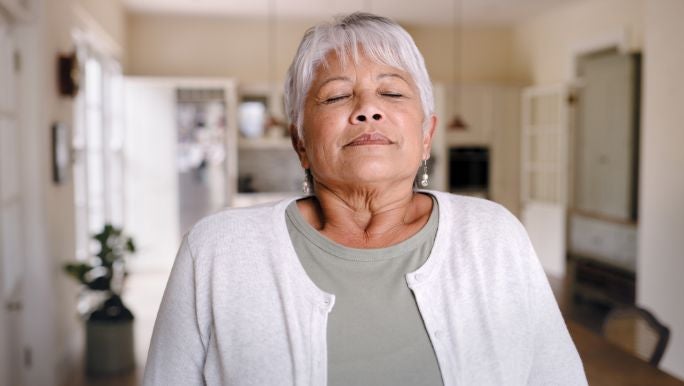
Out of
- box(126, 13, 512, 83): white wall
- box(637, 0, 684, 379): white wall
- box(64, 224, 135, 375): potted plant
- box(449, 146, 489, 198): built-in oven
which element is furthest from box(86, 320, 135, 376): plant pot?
box(449, 146, 489, 198): built-in oven

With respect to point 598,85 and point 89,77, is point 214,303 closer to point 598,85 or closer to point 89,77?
point 89,77

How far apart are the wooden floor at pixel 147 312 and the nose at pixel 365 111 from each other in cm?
334

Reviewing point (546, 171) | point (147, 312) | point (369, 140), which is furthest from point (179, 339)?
point (546, 171)

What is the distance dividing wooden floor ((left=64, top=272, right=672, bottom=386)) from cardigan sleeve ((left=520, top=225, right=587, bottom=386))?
Result: 334 centimetres

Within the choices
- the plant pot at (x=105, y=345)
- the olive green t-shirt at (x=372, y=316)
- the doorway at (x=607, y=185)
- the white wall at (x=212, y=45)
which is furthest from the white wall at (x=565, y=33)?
the olive green t-shirt at (x=372, y=316)

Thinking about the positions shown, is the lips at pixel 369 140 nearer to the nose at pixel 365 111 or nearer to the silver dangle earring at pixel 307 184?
the nose at pixel 365 111

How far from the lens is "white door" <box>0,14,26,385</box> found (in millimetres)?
Answer: 3365

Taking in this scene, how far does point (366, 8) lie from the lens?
24.2ft

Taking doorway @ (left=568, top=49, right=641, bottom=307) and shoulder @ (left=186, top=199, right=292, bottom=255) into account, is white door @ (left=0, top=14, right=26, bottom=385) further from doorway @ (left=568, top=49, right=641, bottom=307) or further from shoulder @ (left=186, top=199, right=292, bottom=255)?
Answer: doorway @ (left=568, top=49, right=641, bottom=307)

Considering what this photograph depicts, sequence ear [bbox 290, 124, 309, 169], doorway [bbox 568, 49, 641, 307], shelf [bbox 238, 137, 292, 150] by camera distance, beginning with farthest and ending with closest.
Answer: shelf [bbox 238, 137, 292, 150] → doorway [bbox 568, 49, 641, 307] → ear [bbox 290, 124, 309, 169]

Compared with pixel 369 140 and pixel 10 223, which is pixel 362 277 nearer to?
pixel 369 140

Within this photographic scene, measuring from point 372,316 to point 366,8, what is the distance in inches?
260

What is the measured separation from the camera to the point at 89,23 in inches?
223

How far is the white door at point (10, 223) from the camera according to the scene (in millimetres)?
3365
